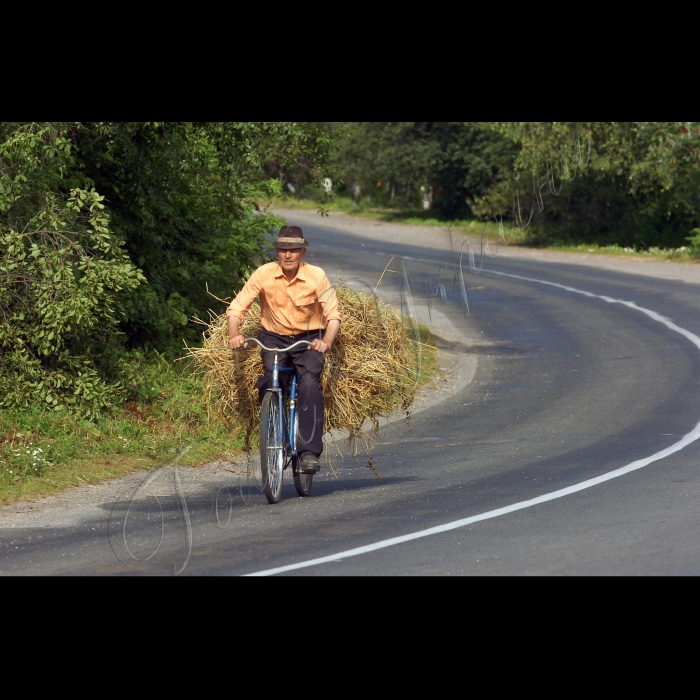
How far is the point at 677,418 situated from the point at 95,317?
241 inches

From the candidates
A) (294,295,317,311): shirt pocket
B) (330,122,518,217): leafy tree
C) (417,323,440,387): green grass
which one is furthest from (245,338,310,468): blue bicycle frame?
(330,122,518,217): leafy tree

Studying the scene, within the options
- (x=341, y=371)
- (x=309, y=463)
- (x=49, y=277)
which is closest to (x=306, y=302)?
(x=341, y=371)

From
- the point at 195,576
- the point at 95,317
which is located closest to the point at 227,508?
the point at 195,576

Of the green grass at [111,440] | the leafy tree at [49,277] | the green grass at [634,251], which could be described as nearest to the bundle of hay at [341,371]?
the green grass at [111,440]

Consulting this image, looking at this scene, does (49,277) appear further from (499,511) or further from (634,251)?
(634,251)

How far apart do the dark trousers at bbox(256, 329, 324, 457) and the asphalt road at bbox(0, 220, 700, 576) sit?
1.69 feet

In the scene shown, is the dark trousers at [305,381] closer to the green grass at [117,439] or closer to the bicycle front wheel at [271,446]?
the bicycle front wheel at [271,446]

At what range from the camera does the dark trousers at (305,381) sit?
27.9ft

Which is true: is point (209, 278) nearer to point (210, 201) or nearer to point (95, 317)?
point (210, 201)

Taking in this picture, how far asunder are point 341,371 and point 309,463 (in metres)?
0.77

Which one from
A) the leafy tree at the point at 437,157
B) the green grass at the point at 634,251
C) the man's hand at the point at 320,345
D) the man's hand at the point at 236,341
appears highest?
the leafy tree at the point at 437,157

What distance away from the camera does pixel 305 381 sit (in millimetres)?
8484

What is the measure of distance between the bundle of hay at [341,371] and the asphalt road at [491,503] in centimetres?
66

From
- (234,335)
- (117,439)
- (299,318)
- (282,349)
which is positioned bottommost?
(117,439)
